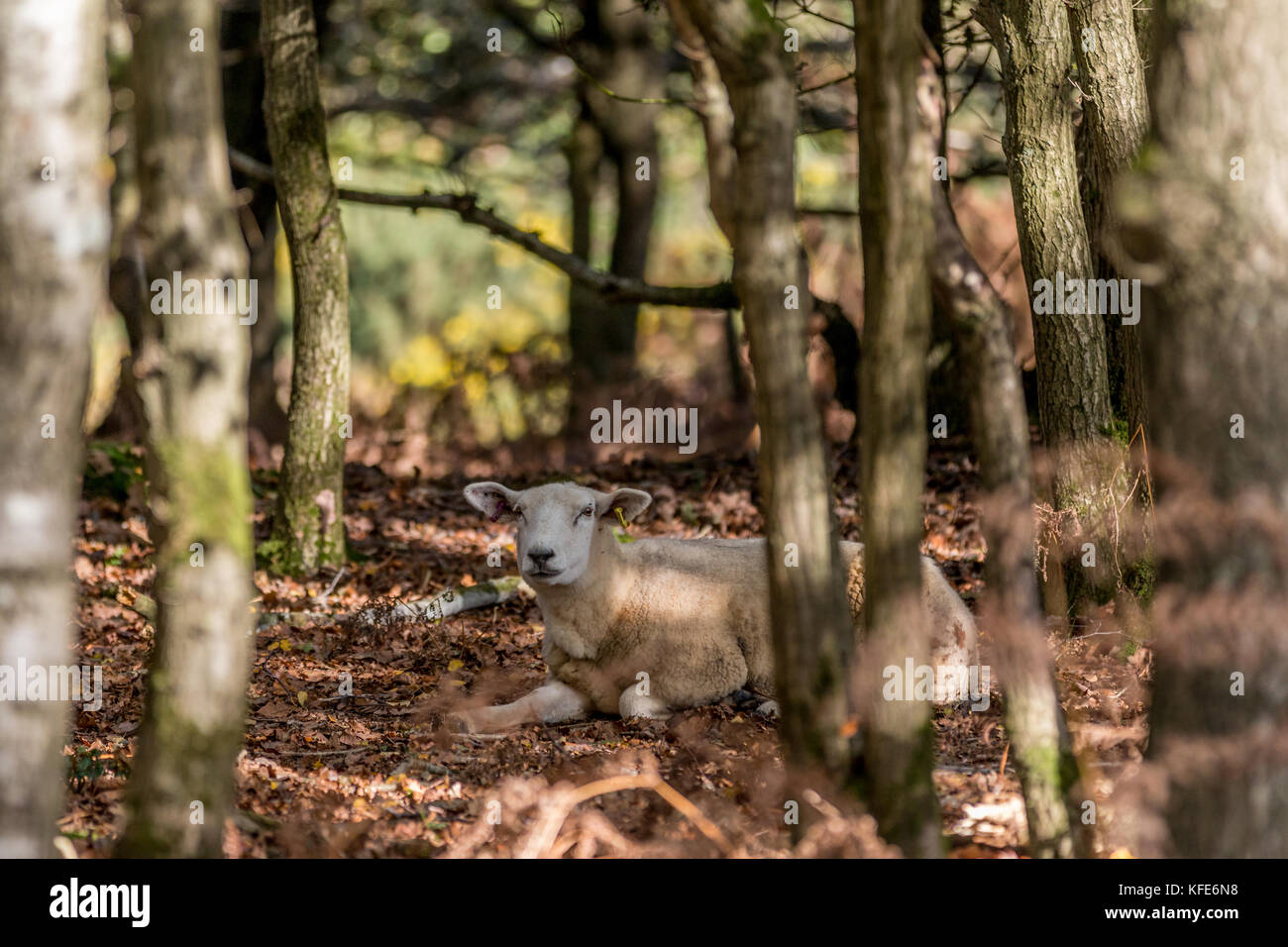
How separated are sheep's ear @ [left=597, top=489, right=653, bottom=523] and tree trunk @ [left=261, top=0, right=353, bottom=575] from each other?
3.26m

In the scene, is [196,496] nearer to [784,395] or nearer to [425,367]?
[784,395]

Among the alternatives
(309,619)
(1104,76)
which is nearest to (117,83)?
(309,619)

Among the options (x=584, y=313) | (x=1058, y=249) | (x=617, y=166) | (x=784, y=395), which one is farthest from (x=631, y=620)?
(x=617, y=166)

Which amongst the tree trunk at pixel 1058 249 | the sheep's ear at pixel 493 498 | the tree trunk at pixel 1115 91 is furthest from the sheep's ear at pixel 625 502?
the tree trunk at pixel 1115 91

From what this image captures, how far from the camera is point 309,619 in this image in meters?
9.96

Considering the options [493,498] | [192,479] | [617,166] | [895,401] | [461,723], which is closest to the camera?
[192,479]

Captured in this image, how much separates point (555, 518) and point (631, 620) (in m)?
0.92

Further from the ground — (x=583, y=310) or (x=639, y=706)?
(x=583, y=310)

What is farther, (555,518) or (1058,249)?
(1058,249)

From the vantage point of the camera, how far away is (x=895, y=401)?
16.2ft

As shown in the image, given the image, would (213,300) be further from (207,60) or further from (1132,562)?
(1132,562)

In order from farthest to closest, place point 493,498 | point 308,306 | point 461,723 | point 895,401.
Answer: point 308,306
point 493,498
point 461,723
point 895,401

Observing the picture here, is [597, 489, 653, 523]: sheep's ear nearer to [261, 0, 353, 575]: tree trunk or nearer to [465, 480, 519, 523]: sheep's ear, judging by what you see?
[465, 480, 519, 523]: sheep's ear

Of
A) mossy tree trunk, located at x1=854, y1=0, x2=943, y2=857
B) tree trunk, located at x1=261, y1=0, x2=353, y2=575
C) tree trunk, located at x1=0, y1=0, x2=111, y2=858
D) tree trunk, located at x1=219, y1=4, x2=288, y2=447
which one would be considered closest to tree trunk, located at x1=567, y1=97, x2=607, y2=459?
tree trunk, located at x1=219, y1=4, x2=288, y2=447
